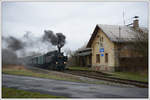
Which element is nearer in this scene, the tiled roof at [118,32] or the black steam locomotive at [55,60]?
the tiled roof at [118,32]

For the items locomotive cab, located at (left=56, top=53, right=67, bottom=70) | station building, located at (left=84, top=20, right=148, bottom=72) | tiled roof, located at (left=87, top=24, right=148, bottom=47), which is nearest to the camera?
station building, located at (left=84, top=20, right=148, bottom=72)

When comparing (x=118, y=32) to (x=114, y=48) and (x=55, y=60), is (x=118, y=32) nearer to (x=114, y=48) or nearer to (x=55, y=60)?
(x=114, y=48)

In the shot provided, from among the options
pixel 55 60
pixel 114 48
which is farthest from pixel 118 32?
pixel 55 60

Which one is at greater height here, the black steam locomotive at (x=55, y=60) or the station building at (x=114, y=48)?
the station building at (x=114, y=48)

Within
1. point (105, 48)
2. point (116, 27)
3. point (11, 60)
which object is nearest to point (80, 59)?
point (105, 48)

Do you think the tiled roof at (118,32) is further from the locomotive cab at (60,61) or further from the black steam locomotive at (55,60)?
the black steam locomotive at (55,60)

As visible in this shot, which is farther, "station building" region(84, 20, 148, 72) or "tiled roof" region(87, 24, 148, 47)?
"tiled roof" region(87, 24, 148, 47)

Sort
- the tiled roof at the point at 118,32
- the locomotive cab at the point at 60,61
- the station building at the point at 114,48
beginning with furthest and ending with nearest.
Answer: the locomotive cab at the point at 60,61 < the tiled roof at the point at 118,32 < the station building at the point at 114,48

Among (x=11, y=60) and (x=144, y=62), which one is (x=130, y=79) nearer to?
(x=144, y=62)

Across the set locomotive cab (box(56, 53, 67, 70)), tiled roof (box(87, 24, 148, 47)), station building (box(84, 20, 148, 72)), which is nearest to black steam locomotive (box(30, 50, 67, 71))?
locomotive cab (box(56, 53, 67, 70))

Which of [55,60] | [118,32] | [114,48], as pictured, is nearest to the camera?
[118,32]

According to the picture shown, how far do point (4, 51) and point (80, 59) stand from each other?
20.4 meters

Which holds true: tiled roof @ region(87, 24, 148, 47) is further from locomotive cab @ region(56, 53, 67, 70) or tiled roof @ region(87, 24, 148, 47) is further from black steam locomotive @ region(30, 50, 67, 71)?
black steam locomotive @ region(30, 50, 67, 71)

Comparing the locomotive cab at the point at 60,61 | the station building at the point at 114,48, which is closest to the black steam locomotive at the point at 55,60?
the locomotive cab at the point at 60,61
